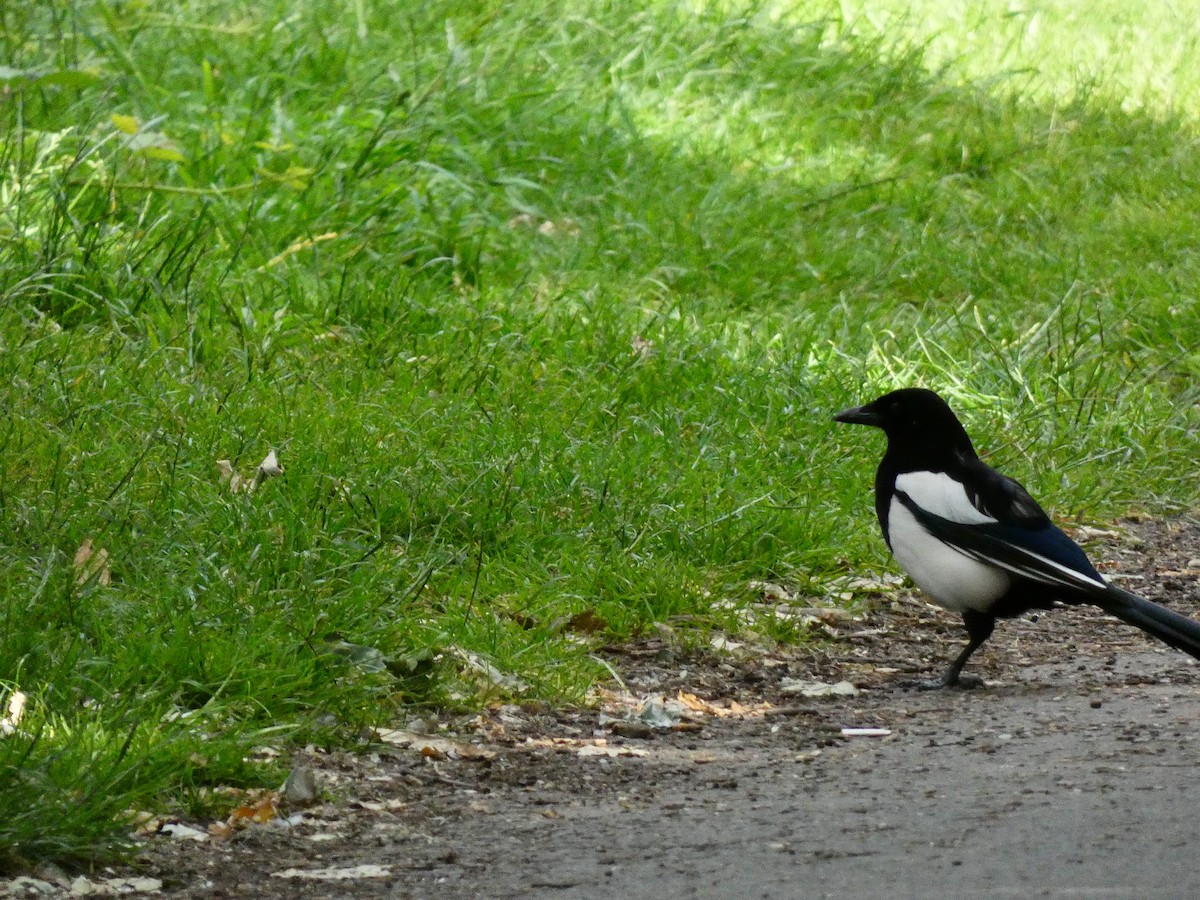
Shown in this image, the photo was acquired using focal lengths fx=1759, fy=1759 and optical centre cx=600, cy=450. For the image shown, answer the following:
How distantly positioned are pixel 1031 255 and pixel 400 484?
413 centimetres

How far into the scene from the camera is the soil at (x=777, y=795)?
2.91 meters

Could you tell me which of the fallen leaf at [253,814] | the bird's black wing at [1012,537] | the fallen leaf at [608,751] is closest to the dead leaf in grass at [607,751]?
the fallen leaf at [608,751]

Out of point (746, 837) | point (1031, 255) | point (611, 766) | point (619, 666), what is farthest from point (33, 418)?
point (1031, 255)

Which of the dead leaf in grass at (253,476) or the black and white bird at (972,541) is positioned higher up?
the black and white bird at (972,541)

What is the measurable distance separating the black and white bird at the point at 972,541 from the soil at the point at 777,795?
0.20 meters

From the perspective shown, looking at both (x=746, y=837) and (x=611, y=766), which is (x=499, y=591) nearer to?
(x=611, y=766)

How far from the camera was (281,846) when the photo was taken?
3168 mm

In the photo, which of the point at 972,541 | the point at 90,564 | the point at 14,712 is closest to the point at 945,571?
the point at 972,541

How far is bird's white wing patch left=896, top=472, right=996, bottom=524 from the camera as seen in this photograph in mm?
4305

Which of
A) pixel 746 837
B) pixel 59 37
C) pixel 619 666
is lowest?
pixel 619 666

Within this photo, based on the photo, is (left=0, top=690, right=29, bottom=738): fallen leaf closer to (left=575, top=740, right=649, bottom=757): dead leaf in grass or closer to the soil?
the soil

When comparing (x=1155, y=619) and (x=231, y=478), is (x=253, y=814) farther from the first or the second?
(x=1155, y=619)

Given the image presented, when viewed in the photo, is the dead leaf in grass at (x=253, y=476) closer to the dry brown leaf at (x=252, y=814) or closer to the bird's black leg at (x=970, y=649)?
the dry brown leaf at (x=252, y=814)

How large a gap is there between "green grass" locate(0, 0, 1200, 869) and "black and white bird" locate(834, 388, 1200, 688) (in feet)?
1.89
